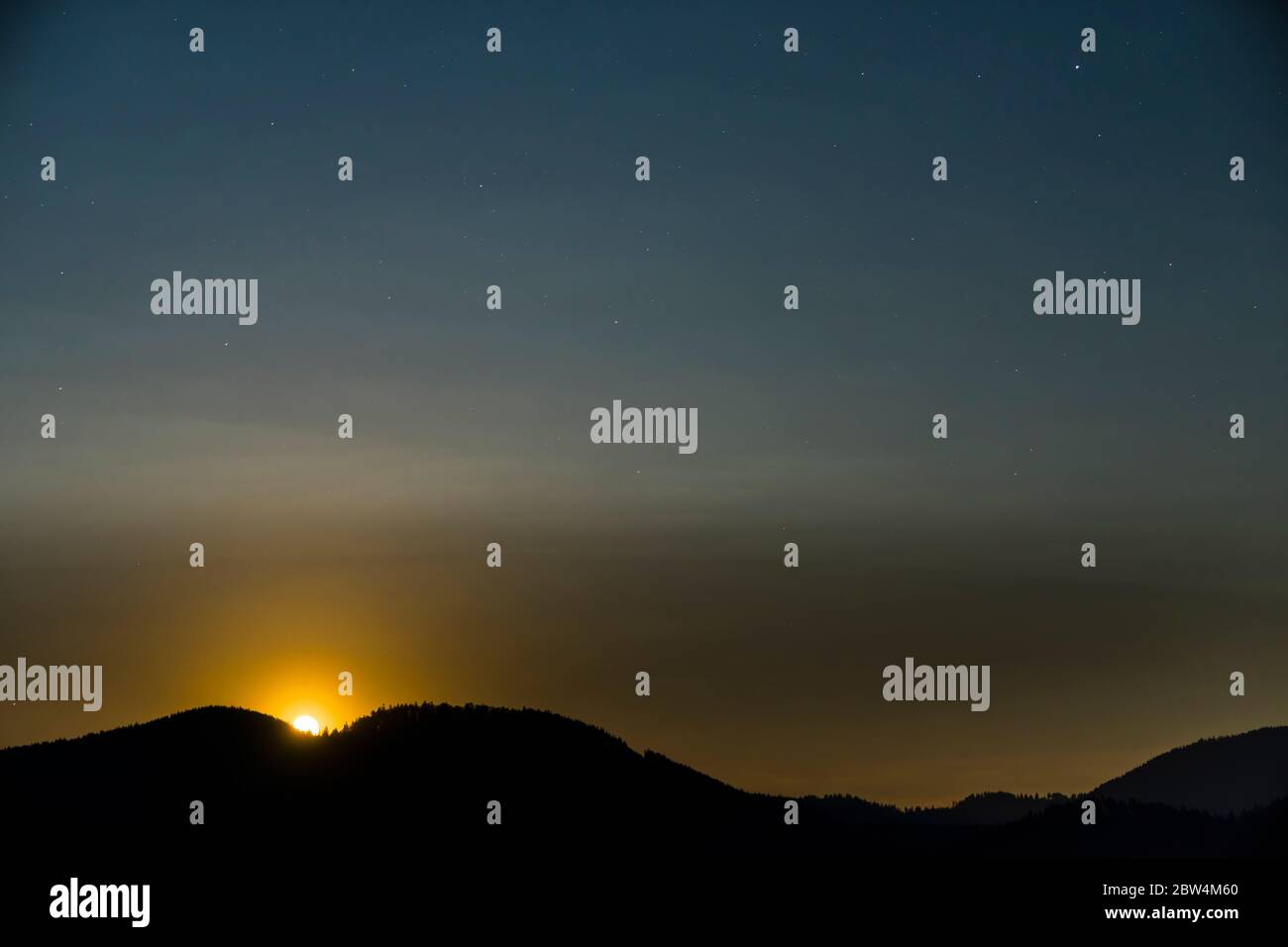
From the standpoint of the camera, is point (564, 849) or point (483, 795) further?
point (483, 795)

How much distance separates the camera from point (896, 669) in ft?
55.6

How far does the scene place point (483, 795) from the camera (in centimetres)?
6906

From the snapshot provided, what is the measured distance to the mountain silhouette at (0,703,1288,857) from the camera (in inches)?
687

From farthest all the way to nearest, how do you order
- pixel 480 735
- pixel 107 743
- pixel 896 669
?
1. pixel 480 735
2. pixel 107 743
3. pixel 896 669

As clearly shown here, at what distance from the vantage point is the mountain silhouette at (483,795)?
57.2ft
